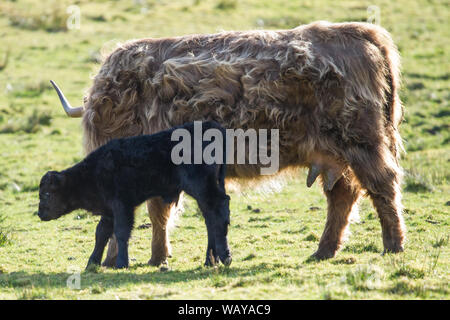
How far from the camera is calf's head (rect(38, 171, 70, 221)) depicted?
6293mm

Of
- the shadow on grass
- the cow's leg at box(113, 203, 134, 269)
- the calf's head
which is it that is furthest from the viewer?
the calf's head

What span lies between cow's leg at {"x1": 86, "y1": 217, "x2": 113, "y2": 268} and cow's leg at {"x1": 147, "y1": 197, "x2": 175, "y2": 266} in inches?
22.2

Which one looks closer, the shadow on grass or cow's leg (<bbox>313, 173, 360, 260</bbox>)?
the shadow on grass

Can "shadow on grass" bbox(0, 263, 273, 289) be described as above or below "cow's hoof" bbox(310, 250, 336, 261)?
below

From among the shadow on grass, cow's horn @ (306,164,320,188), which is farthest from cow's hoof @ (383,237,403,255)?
the shadow on grass

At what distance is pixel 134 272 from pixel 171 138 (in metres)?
1.15

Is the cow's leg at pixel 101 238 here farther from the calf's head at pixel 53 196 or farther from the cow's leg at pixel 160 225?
the cow's leg at pixel 160 225

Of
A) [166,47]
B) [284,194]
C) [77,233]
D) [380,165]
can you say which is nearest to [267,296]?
[380,165]

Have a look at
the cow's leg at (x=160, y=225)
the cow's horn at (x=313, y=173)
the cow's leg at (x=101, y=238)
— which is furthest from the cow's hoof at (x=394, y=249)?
the cow's leg at (x=101, y=238)

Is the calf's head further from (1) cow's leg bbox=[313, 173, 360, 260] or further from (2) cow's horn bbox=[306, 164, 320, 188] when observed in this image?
(1) cow's leg bbox=[313, 173, 360, 260]

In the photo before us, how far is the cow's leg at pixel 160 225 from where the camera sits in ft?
21.7

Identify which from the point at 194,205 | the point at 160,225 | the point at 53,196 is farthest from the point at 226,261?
the point at 194,205

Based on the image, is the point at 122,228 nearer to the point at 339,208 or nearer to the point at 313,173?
the point at 313,173

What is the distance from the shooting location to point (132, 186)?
5.95 metres
